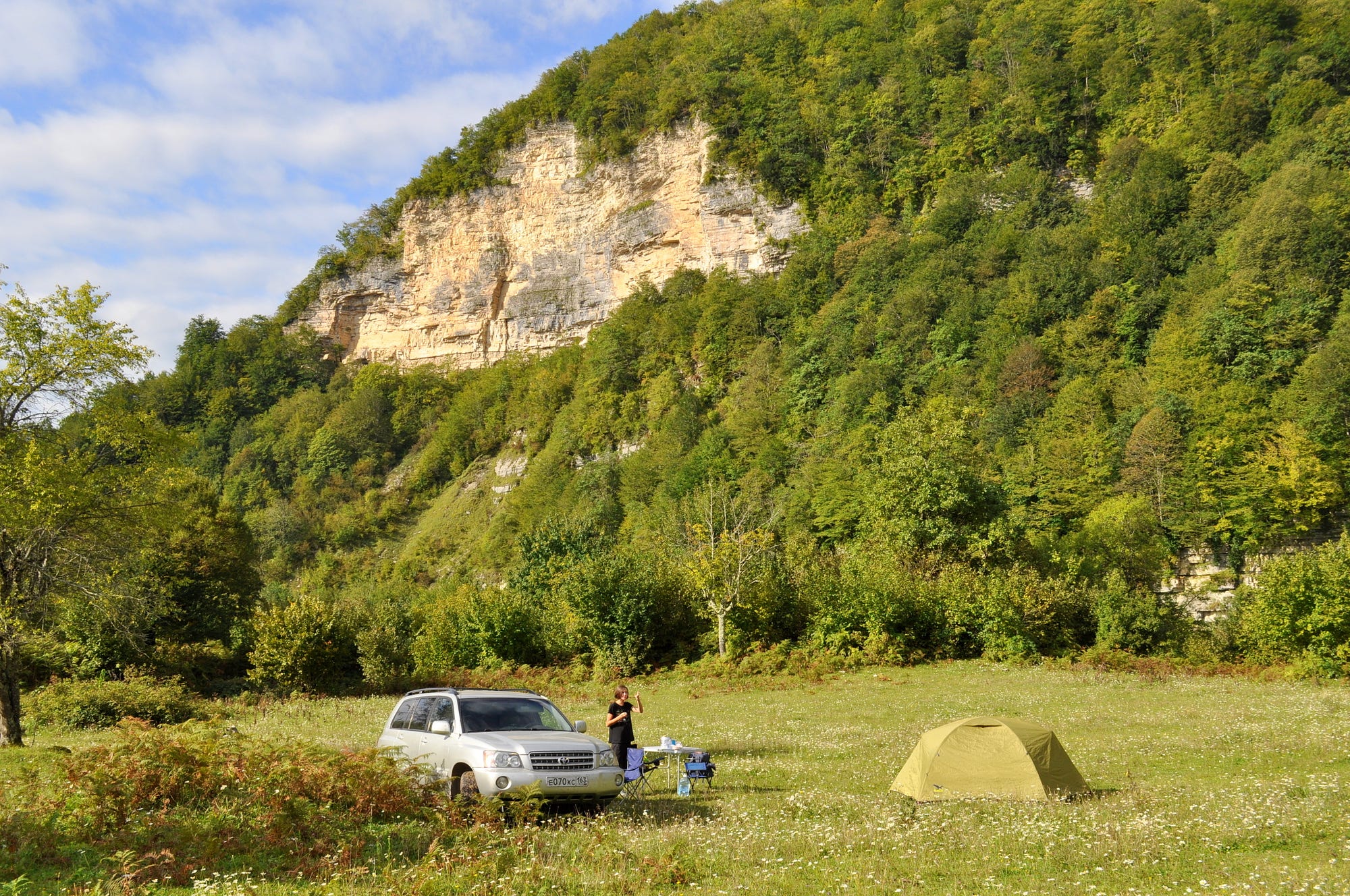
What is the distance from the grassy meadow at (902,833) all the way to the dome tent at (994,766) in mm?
427

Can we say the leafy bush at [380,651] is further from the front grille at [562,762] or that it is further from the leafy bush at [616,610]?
the front grille at [562,762]

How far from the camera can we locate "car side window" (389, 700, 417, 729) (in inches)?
543

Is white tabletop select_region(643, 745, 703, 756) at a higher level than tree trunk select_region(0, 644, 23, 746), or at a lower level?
lower

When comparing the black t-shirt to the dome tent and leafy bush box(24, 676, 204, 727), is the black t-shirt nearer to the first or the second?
the dome tent

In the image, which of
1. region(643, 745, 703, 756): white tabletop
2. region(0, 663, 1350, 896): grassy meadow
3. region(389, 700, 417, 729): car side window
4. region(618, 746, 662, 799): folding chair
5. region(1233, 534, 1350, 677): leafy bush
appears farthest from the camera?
region(1233, 534, 1350, 677): leafy bush

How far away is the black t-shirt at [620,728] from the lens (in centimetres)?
1396

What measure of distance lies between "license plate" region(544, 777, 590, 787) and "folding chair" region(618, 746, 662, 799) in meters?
1.70

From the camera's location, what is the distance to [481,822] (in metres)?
10.4

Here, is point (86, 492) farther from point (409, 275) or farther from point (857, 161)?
point (409, 275)

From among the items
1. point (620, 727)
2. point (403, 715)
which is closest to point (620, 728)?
point (620, 727)

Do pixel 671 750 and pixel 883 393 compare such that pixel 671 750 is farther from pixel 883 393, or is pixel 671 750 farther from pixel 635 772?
pixel 883 393

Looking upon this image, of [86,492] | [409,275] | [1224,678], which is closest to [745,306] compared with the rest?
[409,275]

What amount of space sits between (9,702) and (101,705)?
26.0ft

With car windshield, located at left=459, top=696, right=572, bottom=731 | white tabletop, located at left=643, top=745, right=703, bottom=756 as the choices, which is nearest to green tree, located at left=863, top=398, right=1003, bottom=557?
white tabletop, located at left=643, top=745, right=703, bottom=756
